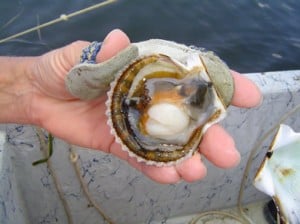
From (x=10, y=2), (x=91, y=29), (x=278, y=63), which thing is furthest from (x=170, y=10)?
(x=10, y=2)

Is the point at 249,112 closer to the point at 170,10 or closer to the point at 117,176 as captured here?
the point at 117,176

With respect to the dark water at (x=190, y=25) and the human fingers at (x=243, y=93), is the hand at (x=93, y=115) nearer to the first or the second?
the human fingers at (x=243, y=93)

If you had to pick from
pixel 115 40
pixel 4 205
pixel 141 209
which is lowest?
pixel 141 209

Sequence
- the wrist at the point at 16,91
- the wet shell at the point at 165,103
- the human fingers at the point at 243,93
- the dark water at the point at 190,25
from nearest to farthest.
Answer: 1. the wet shell at the point at 165,103
2. the human fingers at the point at 243,93
3. the wrist at the point at 16,91
4. the dark water at the point at 190,25

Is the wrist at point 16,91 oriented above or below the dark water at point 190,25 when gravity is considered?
above

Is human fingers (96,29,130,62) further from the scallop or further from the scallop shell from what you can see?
the scallop shell

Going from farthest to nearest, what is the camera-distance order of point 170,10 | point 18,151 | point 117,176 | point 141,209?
point 170,10, point 141,209, point 117,176, point 18,151

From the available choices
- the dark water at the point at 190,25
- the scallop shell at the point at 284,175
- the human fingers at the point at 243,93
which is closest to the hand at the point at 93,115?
the human fingers at the point at 243,93
